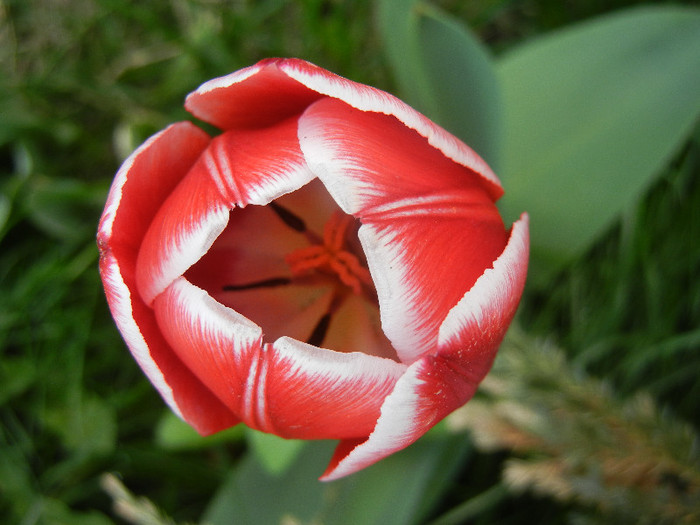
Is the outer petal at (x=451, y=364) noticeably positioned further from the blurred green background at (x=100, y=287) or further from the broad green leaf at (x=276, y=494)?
the blurred green background at (x=100, y=287)

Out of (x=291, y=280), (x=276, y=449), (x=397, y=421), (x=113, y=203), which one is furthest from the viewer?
(x=291, y=280)

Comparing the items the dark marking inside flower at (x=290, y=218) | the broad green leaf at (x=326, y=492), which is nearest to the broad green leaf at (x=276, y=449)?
the broad green leaf at (x=326, y=492)

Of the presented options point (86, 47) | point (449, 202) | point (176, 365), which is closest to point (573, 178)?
point (449, 202)

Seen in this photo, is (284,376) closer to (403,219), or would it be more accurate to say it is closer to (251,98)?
(403,219)

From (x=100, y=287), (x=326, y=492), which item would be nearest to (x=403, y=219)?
(x=326, y=492)

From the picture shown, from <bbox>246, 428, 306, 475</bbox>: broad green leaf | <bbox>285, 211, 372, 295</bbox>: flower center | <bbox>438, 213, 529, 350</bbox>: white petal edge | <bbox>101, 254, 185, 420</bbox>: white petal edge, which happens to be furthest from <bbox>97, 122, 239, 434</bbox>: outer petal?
<bbox>438, 213, 529, 350</bbox>: white petal edge

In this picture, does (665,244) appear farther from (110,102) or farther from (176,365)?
(110,102)
